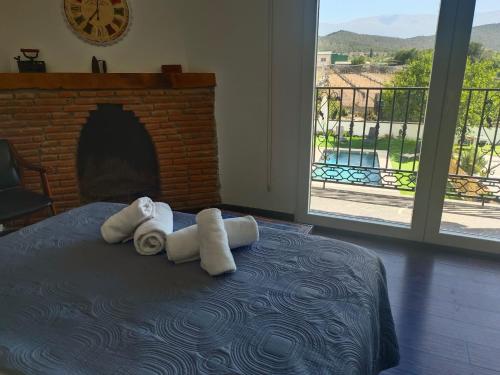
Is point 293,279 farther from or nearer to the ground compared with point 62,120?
nearer to the ground

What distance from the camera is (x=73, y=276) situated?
126 centimetres

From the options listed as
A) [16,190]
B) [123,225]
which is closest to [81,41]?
[16,190]

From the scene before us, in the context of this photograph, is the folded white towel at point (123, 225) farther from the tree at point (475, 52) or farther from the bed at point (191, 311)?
the tree at point (475, 52)

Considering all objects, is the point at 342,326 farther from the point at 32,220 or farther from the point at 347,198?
the point at 32,220

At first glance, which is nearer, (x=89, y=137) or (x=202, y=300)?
(x=202, y=300)

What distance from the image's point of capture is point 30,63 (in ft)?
8.89

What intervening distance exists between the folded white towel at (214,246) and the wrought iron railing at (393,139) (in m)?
Answer: 1.78

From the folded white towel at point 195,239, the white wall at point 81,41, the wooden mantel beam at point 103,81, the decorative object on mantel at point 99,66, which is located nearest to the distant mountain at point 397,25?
the wooden mantel beam at point 103,81

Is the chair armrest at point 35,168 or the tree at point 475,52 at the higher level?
the tree at point 475,52

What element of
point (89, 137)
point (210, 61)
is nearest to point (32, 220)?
point (89, 137)

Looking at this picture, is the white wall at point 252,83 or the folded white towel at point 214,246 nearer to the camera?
the folded white towel at point 214,246

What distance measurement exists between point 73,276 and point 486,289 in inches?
86.7

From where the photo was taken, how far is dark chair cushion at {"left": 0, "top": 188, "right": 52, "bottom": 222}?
223 cm

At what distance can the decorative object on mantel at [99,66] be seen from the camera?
2.83 m
